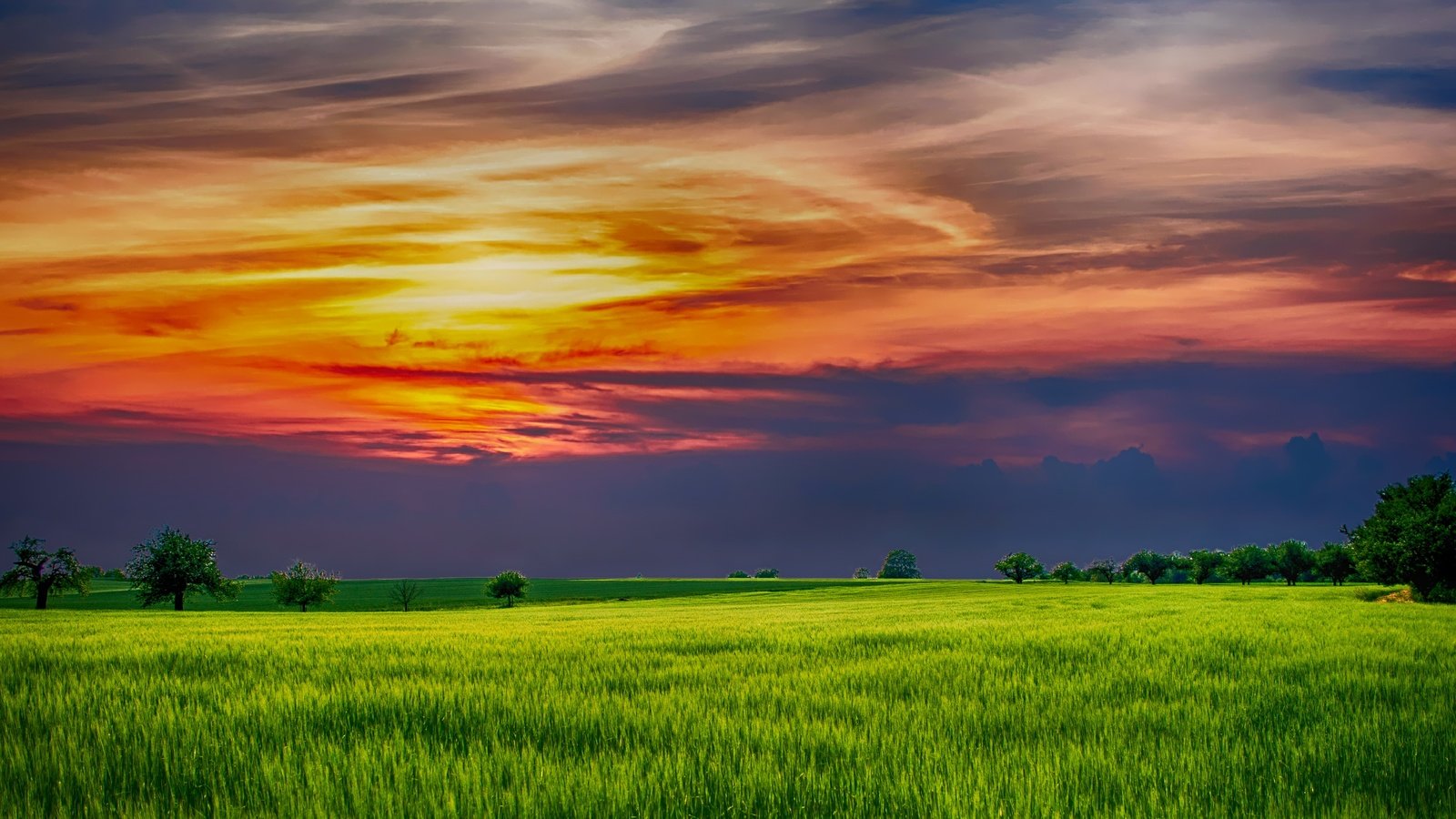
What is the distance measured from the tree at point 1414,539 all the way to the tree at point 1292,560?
3280 inches

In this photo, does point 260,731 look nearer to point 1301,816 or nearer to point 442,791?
point 442,791

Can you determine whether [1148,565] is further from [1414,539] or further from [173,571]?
[173,571]

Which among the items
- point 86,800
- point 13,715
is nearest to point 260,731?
point 86,800

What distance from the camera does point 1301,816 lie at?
20.5 ft

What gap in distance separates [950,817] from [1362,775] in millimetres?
4412

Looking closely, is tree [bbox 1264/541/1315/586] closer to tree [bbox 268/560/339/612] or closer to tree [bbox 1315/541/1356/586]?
tree [bbox 1315/541/1356/586]

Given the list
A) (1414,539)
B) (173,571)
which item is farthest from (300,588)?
(1414,539)

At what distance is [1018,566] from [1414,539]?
9268 centimetres

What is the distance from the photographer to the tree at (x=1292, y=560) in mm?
127688

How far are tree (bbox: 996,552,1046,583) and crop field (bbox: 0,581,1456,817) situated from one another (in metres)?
129

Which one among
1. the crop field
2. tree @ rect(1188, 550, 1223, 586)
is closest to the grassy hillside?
tree @ rect(1188, 550, 1223, 586)

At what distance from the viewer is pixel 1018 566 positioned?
140 metres

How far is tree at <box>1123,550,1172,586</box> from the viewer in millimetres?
158375

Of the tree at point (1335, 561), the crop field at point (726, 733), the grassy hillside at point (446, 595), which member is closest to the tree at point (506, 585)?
the grassy hillside at point (446, 595)
